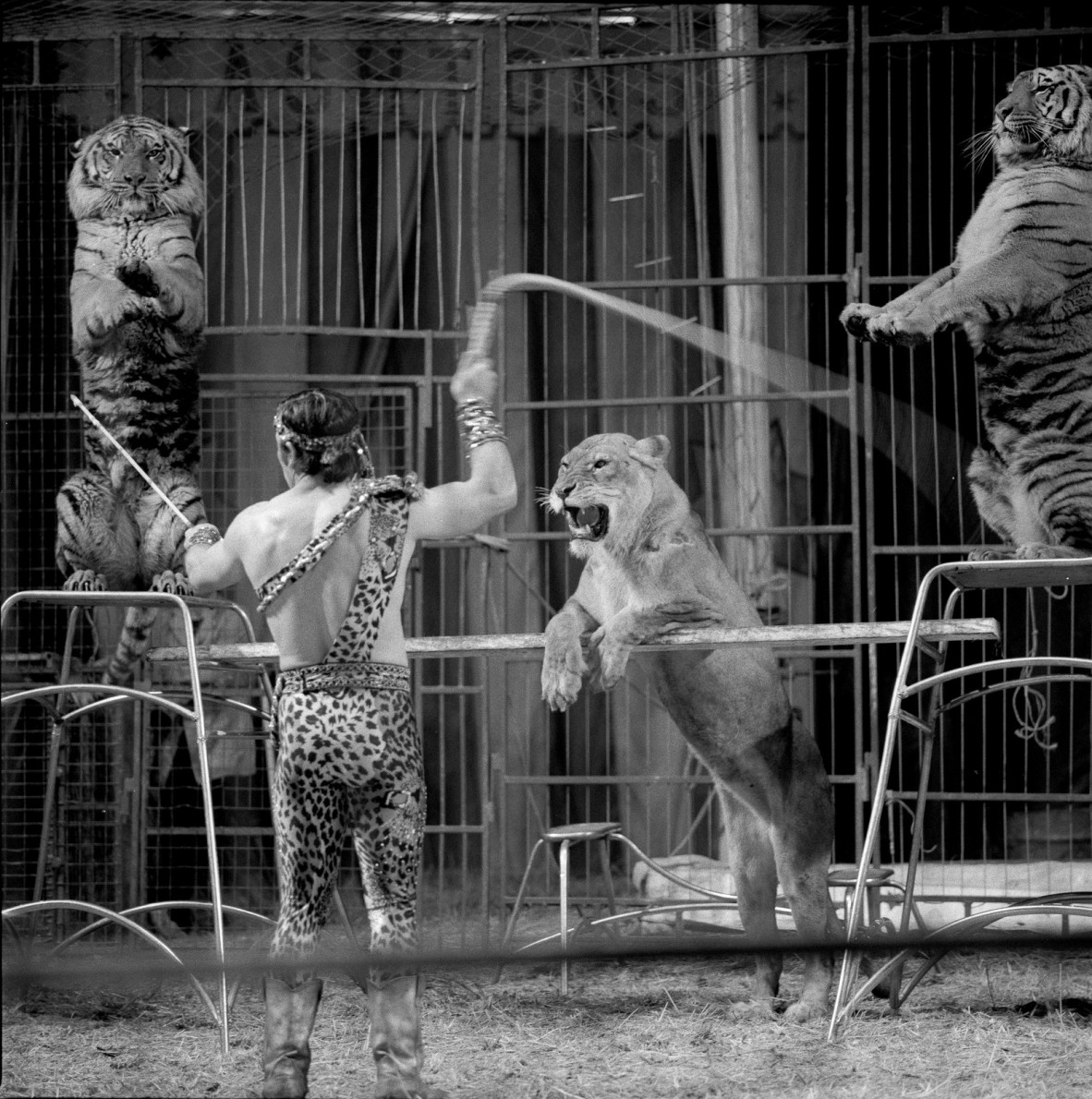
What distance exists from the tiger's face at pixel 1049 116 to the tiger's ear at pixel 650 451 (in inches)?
62.7

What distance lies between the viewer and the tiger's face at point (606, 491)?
5074 mm

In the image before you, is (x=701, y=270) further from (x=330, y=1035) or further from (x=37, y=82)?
(x=330, y=1035)

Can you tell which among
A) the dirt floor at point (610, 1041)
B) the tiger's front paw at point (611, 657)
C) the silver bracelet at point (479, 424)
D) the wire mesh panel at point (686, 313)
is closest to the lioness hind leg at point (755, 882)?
the dirt floor at point (610, 1041)

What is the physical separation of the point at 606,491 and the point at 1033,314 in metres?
A: 1.59

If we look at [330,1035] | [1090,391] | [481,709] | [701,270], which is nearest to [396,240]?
[701,270]

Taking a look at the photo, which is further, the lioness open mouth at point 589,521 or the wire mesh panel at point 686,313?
the wire mesh panel at point 686,313

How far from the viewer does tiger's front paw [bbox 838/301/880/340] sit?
522 centimetres

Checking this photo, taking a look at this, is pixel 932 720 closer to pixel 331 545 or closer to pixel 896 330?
pixel 896 330

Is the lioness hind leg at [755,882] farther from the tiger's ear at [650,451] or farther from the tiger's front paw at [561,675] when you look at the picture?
the tiger's ear at [650,451]

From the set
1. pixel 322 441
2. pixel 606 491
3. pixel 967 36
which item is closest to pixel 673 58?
pixel 967 36

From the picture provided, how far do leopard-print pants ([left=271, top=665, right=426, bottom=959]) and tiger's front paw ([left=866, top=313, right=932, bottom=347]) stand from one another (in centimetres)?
246

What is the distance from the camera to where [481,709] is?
6.15m

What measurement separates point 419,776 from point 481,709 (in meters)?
2.57

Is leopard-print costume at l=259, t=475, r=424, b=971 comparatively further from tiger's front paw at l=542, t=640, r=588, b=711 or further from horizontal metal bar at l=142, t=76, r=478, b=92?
horizontal metal bar at l=142, t=76, r=478, b=92
